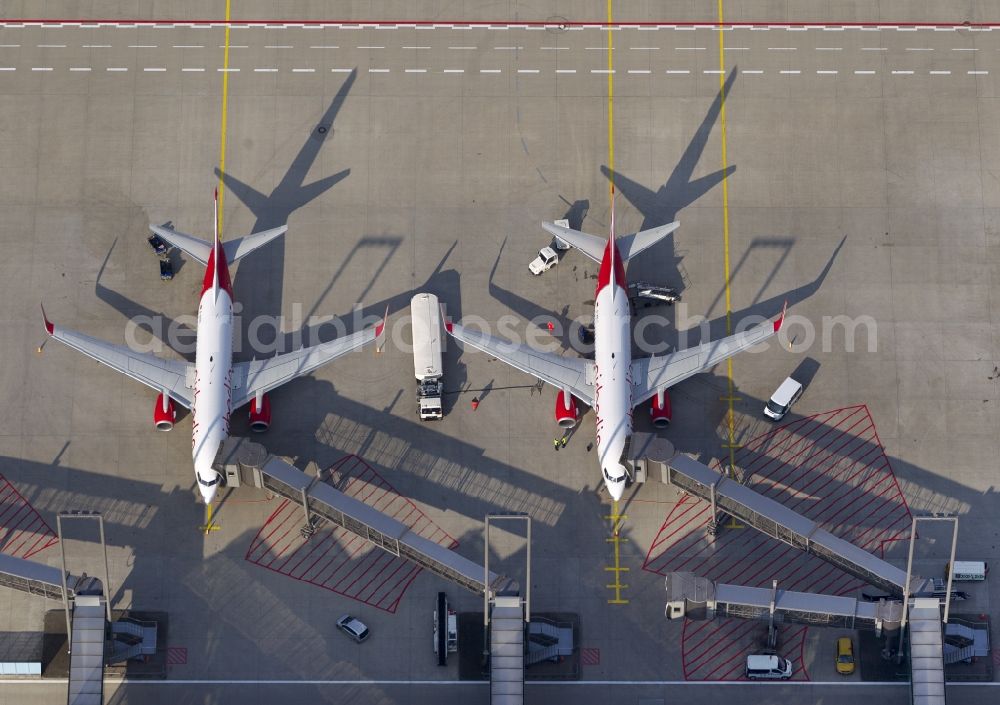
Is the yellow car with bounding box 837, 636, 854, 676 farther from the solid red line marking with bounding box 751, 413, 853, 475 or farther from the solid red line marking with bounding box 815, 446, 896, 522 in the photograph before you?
the solid red line marking with bounding box 751, 413, 853, 475

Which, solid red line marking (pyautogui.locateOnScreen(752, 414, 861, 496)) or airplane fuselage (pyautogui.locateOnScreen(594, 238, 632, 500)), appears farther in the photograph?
solid red line marking (pyautogui.locateOnScreen(752, 414, 861, 496))

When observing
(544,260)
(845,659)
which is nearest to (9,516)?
(544,260)

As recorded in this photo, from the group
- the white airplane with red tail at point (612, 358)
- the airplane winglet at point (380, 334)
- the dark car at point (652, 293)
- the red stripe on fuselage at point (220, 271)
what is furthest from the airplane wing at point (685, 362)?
the red stripe on fuselage at point (220, 271)

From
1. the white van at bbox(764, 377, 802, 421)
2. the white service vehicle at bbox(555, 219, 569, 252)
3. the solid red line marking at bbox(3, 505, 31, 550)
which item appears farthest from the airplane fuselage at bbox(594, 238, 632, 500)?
the solid red line marking at bbox(3, 505, 31, 550)

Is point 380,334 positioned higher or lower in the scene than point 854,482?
higher

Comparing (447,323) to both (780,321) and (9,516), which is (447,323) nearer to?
(780,321)

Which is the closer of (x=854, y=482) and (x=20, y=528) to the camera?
(x=20, y=528)
